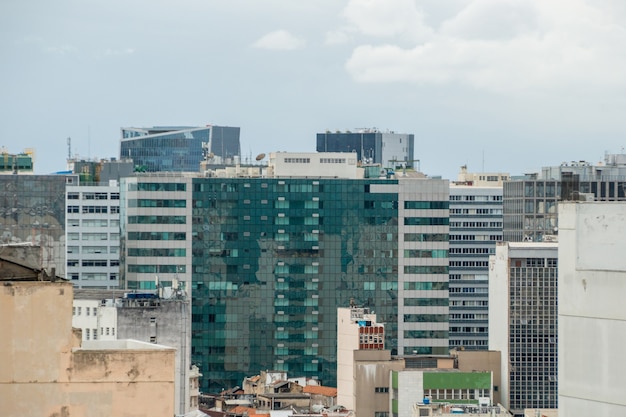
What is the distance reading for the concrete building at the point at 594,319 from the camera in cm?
3884

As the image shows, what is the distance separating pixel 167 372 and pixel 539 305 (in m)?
145

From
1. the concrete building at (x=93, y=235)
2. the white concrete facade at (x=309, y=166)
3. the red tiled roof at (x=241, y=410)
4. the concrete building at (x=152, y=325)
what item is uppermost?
the white concrete facade at (x=309, y=166)

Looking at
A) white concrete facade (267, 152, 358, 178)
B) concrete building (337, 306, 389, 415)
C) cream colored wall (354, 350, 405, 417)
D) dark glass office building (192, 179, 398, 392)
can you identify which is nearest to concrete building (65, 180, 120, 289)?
dark glass office building (192, 179, 398, 392)

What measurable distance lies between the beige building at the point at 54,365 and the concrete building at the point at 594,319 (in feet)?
37.4

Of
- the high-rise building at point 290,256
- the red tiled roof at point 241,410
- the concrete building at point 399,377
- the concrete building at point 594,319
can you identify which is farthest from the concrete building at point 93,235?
the concrete building at point 594,319

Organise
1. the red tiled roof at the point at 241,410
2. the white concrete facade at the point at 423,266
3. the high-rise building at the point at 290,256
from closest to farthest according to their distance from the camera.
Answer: the red tiled roof at the point at 241,410 → the high-rise building at the point at 290,256 → the white concrete facade at the point at 423,266

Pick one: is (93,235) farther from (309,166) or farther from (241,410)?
(241,410)

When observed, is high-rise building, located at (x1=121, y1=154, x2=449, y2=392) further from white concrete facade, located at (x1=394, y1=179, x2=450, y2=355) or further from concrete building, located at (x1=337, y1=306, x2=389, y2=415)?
concrete building, located at (x1=337, y1=306, x2=389, y2=415)

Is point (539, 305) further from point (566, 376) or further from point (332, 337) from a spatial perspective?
point (566, 376)

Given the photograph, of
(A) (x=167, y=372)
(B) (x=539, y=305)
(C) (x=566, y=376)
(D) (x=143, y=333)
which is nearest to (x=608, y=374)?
Result: (C) (x=566, y=376)

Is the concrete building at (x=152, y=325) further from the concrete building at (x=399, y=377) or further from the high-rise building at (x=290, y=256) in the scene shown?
the high-rise building at (x=290, y=256)

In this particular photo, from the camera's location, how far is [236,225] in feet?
637

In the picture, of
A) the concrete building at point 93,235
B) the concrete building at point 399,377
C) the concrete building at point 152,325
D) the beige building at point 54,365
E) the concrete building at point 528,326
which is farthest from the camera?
the concrete building at point 93,235

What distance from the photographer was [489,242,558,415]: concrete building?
172375 mm
